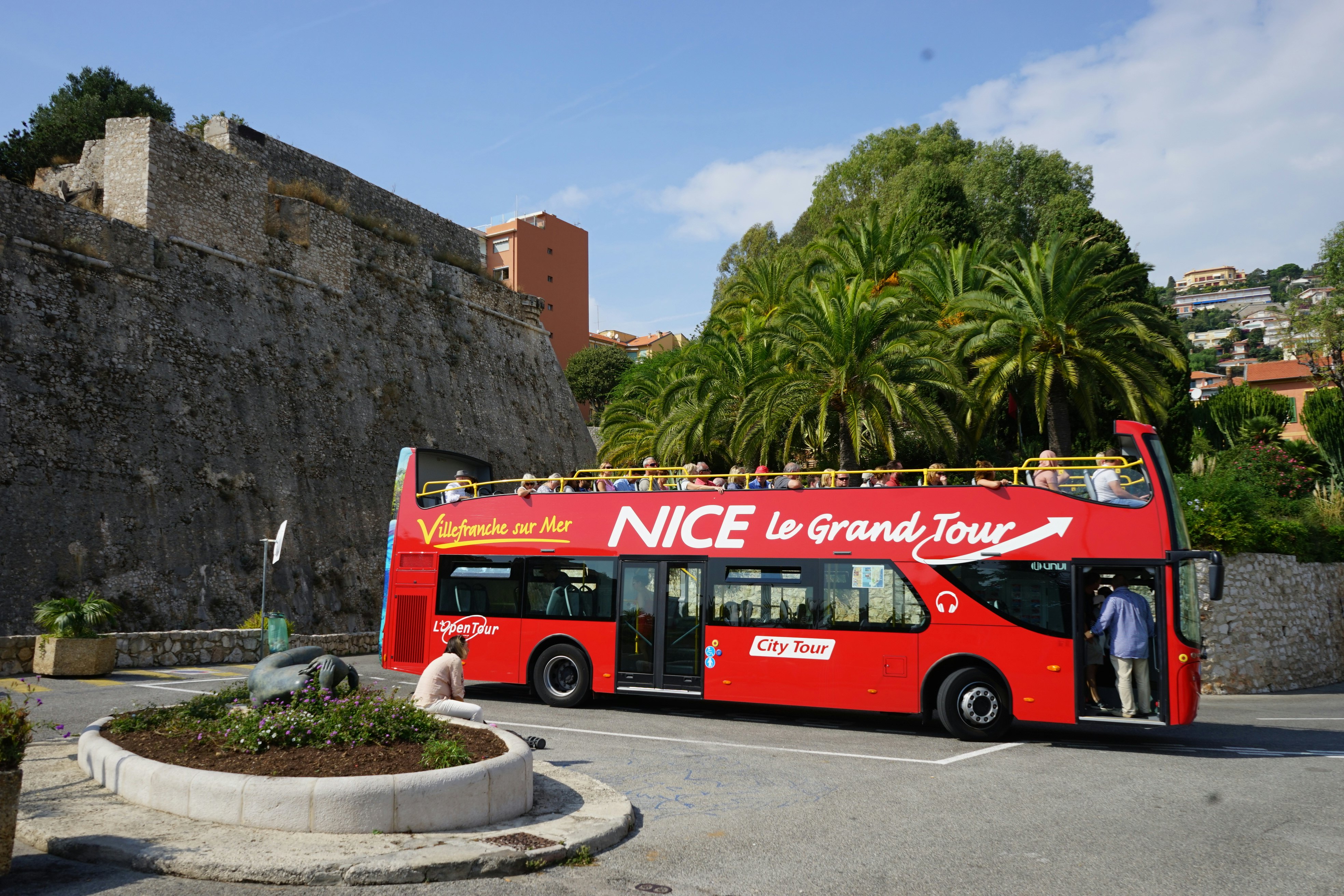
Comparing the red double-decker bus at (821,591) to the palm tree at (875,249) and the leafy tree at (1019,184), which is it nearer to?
the palm tree at (875,249)

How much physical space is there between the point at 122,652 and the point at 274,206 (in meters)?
16.0

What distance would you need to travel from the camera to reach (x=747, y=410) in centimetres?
2262

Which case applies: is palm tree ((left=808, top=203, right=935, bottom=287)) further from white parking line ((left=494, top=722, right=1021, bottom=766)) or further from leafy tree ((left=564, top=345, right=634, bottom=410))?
leafy tree ((left=564, top=345, right=634, bottom=410))

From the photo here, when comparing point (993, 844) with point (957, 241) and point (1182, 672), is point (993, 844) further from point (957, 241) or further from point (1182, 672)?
point (957, 241)

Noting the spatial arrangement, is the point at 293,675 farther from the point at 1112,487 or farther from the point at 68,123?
the point at 68,123

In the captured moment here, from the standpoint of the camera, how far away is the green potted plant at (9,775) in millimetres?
4656

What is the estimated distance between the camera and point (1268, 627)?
19.5 meters

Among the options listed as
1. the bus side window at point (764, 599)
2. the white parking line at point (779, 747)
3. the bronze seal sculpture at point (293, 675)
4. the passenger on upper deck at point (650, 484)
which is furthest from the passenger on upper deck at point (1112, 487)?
the bronze seal sculpture at point (293, 675)

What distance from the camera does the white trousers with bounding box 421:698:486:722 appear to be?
27.7 ft

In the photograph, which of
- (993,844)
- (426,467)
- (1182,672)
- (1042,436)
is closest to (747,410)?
(426,467)

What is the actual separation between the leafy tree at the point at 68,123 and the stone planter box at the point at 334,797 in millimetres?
39704

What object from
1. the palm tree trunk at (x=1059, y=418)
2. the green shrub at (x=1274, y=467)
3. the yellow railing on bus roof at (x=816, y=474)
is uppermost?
the palm tree trunk at (x=1059, y=418)

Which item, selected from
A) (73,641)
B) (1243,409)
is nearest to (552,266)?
(1243,409)

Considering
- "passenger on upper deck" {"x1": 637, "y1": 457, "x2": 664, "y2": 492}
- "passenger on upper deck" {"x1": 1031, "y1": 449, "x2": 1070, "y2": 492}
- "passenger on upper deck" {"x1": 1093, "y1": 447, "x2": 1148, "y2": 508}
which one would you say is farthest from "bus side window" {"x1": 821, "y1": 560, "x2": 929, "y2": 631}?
"passenger on upper deck" {"x1": 637, "y1": 457, "x2": 664, "y2": 492}
